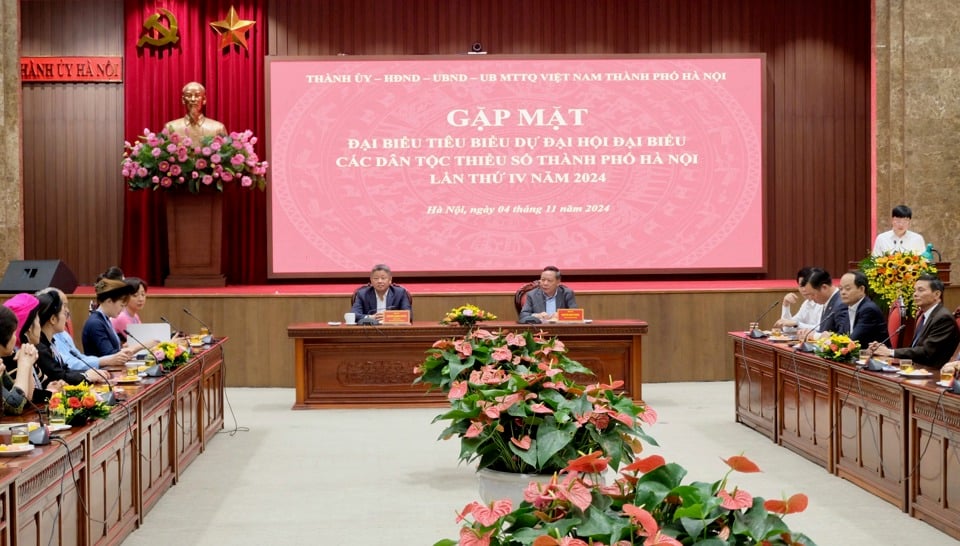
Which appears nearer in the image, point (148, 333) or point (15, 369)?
point (15, 369)

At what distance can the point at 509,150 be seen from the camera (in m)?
11.0

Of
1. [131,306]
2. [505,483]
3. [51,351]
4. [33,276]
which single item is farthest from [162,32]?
[505,483]

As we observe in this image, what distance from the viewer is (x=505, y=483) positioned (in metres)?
3.60

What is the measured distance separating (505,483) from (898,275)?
5456 millimetres

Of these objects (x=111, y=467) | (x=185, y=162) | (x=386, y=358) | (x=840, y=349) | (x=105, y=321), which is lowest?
(x=111, y=467)

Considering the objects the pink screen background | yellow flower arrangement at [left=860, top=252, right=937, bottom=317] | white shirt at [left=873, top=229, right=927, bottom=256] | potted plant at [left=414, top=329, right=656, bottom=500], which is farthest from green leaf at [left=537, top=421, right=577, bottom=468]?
the pink screen background

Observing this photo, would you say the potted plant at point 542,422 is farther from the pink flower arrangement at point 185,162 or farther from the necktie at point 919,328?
the pink flower arrangement at point 185,162

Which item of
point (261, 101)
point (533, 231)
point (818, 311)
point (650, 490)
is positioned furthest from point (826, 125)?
point (650, 490)

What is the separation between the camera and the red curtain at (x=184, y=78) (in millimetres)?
11031

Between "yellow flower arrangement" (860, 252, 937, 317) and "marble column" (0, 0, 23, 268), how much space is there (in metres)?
7.67

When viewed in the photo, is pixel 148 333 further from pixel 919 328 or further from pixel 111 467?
pixel 919 328

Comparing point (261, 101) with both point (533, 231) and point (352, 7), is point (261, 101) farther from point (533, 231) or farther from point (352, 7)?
point (533, 231)

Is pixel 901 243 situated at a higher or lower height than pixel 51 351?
higher

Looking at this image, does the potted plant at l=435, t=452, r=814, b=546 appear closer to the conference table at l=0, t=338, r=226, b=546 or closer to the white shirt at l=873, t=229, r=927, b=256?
the conference table at l=0, t=338, r=226, b=546
